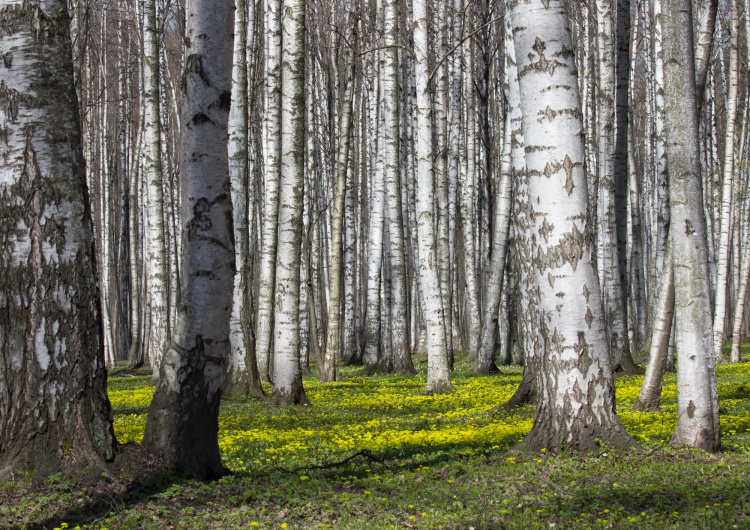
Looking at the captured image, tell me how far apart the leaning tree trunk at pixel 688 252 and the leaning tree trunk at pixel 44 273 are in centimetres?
495

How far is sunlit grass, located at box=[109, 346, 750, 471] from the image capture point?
664 cm

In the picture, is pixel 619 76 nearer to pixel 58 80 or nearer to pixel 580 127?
pixel 580 127

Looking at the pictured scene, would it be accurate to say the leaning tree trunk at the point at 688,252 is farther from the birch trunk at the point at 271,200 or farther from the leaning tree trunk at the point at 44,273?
the birch trunk at the point at 271,200

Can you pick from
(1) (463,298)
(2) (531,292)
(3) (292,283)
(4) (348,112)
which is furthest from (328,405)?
(1) (463,298)

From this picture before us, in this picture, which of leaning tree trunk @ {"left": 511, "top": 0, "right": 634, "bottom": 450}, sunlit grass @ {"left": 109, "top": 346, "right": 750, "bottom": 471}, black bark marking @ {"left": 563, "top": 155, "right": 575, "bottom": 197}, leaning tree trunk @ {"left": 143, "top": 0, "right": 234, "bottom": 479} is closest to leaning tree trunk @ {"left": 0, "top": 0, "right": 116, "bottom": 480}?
leaning tree trunk @ {"left": 143, "top": 0, "right": 234, "bottom": 479}

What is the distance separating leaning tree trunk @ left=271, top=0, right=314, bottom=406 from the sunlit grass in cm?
56

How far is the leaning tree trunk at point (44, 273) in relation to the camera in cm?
455

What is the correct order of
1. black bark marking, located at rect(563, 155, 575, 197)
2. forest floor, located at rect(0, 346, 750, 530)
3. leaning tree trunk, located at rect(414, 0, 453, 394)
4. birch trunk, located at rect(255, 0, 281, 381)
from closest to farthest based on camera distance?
forest floor, located at rect(0, 346, 750, 530)
black bark marking, located at rect(563, 155, 575, 197)
leaning tree trunk, located at rect(414, 0, 453, 394)
birch trunk, located at rect(255, 0, 281, 381)

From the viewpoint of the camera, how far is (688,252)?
19.9 ft

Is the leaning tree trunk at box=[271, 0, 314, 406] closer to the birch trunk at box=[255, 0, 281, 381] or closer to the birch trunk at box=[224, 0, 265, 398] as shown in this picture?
the birch trunk at box=[224, 0, 265, 398]

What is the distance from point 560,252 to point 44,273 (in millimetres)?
4037

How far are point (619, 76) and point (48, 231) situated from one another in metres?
12.7

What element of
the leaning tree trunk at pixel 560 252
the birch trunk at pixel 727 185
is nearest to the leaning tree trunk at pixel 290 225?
the leaning tree trunk at pixel 560 252

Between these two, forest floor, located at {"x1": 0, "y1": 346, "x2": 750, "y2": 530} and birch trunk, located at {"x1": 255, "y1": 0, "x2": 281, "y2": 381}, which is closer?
forest floor, located at {"x1": 0, "y1": 346, "x2": 750, "y2": 530}
